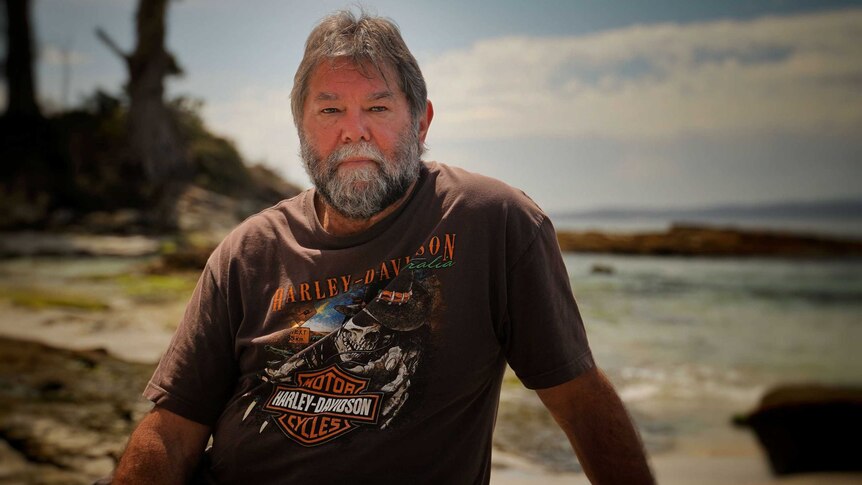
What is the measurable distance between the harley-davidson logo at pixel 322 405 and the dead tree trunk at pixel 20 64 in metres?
9.00

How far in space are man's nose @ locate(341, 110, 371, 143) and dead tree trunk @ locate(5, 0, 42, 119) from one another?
8.89 m

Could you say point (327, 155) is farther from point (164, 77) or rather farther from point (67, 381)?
point (164, 77)

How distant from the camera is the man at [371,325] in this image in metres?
1.29

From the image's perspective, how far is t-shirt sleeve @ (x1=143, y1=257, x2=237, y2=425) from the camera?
145cm

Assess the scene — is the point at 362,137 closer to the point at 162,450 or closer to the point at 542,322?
the point at 542,322

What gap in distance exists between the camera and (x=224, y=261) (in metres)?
1.52

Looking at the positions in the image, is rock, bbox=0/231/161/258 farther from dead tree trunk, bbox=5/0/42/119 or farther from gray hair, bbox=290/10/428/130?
gray hair, bbox=290/10/428/130

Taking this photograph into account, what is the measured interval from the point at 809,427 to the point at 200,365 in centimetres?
239

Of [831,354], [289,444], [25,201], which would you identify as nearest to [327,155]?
[289,444]

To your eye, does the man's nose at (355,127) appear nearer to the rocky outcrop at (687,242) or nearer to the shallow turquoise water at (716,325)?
the shallow turquoise water at (716,325)

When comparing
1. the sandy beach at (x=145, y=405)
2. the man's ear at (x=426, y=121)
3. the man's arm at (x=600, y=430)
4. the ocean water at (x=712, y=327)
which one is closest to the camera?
the man's arm at (x=600, y=430)

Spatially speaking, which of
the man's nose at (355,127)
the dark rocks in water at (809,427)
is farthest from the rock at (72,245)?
the man's nose at (355,127)

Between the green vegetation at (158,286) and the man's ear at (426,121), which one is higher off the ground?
the man's ear at (426,121)

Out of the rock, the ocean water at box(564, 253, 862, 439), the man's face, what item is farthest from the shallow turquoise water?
the rock
